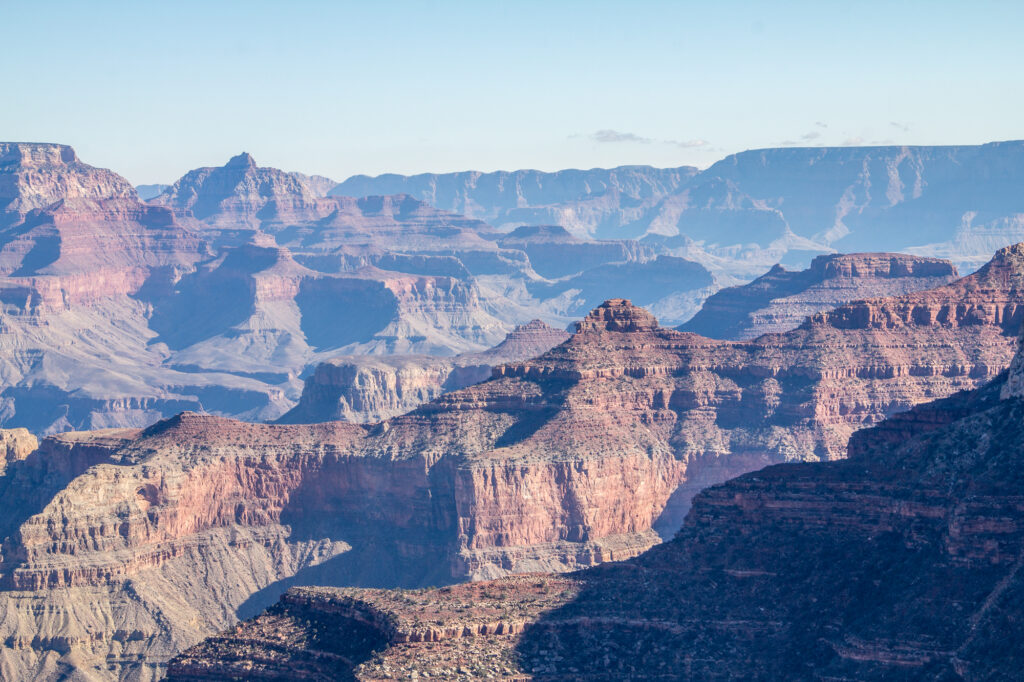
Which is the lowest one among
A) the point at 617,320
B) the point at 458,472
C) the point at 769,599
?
the point at 458,472

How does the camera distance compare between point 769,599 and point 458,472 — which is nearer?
point 769,599

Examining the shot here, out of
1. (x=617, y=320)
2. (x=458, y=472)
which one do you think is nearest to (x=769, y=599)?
(x=458, y=472)

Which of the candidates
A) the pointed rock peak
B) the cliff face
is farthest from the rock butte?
the cliff face

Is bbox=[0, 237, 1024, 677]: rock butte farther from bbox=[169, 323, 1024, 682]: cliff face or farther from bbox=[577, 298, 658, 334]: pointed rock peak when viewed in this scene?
bbox=[169, 323, 1024, 682]: cliff face

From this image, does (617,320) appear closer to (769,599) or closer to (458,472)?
(458,472)

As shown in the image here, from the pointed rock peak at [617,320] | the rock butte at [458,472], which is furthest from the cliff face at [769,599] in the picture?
the pointed rock peak at [617,320]

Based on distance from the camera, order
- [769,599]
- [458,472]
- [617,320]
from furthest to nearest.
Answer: [617,320] → [458,472] → [769,599]

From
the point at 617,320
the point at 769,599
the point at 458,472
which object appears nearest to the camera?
the point at 769,599
